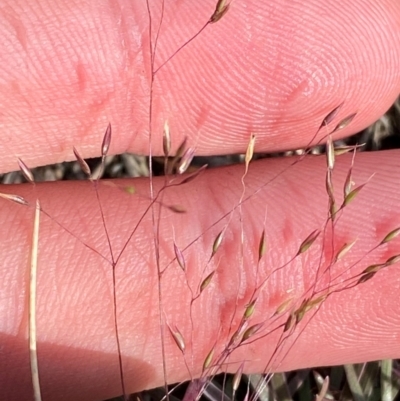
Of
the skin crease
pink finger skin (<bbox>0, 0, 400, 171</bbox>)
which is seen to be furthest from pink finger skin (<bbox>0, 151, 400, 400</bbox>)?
pink finger skin (<bbox>0, 0, 400, 171</bbox>)

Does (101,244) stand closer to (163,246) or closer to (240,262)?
(163,246)

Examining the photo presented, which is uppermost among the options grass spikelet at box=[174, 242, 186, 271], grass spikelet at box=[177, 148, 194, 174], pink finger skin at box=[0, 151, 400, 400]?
grass spikelet at box=[177, 148, 194, 174]

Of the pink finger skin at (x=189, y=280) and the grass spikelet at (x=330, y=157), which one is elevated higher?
the grass spikelet at (x=330, y=157)

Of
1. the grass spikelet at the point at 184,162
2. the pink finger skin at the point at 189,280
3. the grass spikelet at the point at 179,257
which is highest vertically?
the grass spikelet at the point at 184,162

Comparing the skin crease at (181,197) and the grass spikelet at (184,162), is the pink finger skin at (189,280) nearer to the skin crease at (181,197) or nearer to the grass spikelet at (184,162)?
the skin crease at (181,197)

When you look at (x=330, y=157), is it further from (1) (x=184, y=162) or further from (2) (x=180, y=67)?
(2) (x=180, y=67)

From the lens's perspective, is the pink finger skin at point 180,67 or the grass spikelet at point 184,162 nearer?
the grass spikelet at point 184,162

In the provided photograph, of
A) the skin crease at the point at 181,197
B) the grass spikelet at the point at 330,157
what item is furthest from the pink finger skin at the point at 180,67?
the grass spikelet at the point at 330,157

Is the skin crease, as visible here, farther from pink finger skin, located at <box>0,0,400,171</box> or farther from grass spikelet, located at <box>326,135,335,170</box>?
grass spikelet, located at <box>326,135,335,170</box>
